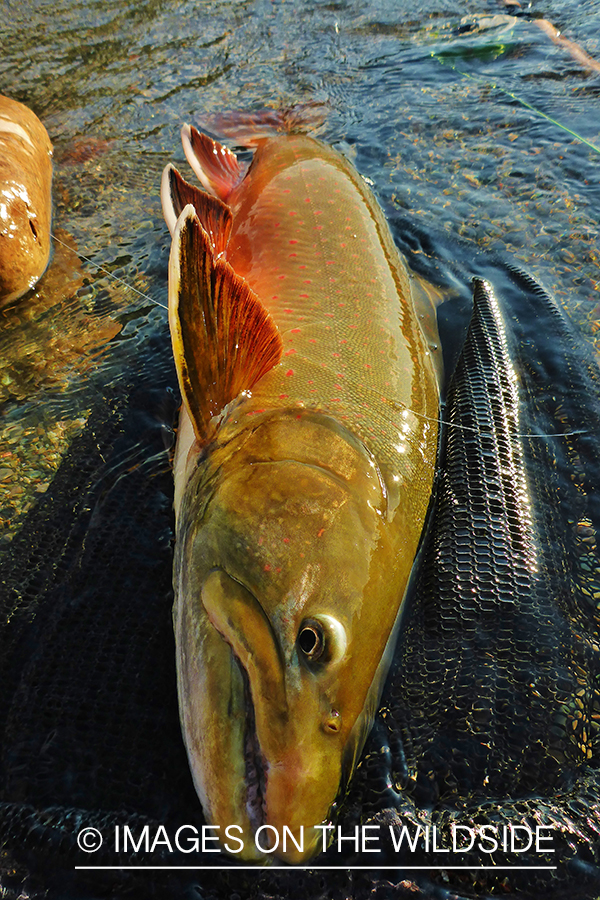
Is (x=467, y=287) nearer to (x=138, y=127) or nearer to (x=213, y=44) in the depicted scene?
(x=138, y=127)

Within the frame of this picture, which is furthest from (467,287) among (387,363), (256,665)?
(256,665)

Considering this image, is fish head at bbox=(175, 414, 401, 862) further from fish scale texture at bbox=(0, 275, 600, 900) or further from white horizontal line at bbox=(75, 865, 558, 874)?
fish scale texture at bbox=(0, 275, 600, 900)

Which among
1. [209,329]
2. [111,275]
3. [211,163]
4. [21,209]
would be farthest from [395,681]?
[211,163]

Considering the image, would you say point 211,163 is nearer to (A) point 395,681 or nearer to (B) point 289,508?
(B) point 289,508

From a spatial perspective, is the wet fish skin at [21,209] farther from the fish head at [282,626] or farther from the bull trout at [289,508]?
the fish head at [282,626]

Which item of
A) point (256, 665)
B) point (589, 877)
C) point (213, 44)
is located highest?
point (213, 44)
